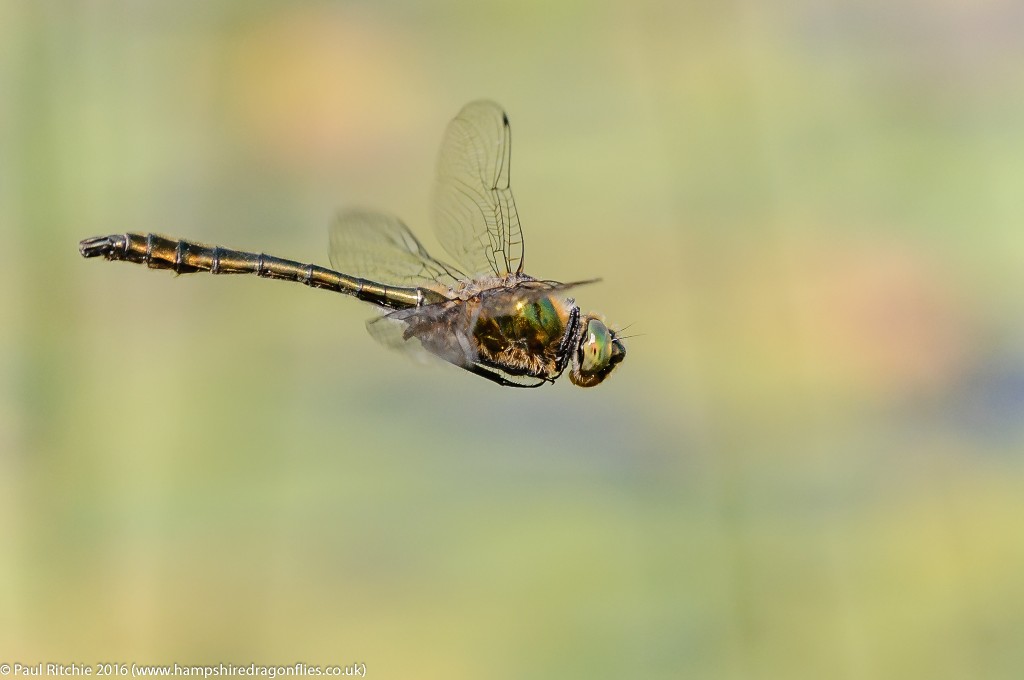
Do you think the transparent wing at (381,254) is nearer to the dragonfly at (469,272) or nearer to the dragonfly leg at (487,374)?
the dragonfly at (469,272)

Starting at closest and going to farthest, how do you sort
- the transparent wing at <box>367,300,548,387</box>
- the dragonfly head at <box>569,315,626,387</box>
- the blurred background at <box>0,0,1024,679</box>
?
the transparent wing at <box>367,300,548,387</box> → the dragonfly head at <box>569,315,626,387</box> → the blurred background at <box>0,0,1024,679</box>

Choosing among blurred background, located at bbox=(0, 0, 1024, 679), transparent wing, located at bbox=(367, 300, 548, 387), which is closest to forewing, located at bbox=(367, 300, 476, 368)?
transparent wing, located at bbox=(367, 300, 548, 387)

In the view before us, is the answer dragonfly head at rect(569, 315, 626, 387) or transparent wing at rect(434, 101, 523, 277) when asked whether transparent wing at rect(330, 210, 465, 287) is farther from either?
dragonfly head at rect(569, 315, 626, 387)

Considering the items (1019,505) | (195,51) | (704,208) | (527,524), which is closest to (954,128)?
(704,208)

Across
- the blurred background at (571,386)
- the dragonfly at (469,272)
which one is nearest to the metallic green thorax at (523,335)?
the dragonfly at (469,272)

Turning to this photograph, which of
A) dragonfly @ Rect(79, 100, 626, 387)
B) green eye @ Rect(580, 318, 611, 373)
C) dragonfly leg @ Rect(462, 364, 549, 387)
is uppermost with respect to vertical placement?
dragonfly @ Rect(79, 100, 626, 387)

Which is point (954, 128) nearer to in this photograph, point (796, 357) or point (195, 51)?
point (796, 357)

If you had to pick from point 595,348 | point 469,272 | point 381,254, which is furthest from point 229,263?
point 595,348
